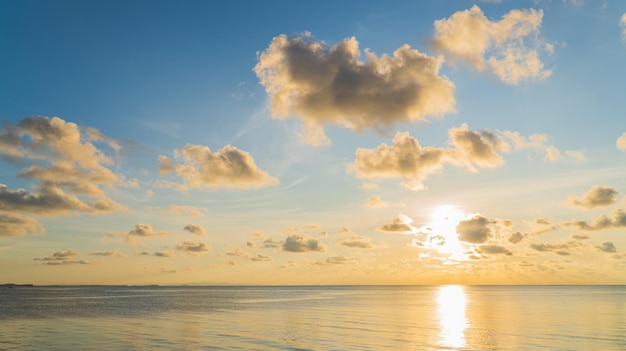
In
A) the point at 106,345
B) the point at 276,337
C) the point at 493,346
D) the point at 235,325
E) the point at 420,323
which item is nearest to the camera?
the point at 106,345

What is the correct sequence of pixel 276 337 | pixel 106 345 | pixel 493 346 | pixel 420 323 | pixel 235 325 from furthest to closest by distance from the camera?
pixel 420 323
pixel 235 325
pixel 276 337
pixel 493 346
pixel 106 345

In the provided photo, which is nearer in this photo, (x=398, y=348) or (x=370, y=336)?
(x=398, y=348)

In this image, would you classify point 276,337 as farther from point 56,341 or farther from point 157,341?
point 56,341

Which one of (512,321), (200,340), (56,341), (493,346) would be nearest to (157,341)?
(200,340)

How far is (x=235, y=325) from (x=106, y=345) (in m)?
24.1

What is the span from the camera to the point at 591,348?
164 ft

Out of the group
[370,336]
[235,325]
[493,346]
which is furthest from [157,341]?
[493,346]

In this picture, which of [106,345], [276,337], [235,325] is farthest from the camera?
[235,325]

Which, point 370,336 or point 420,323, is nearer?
point 370,336

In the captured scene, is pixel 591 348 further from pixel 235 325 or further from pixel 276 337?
pixel 235 325

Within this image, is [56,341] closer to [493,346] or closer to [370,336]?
[370,336]

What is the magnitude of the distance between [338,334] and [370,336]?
13.4ft

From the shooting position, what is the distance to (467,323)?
253 ft

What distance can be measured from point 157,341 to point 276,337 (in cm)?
1339
